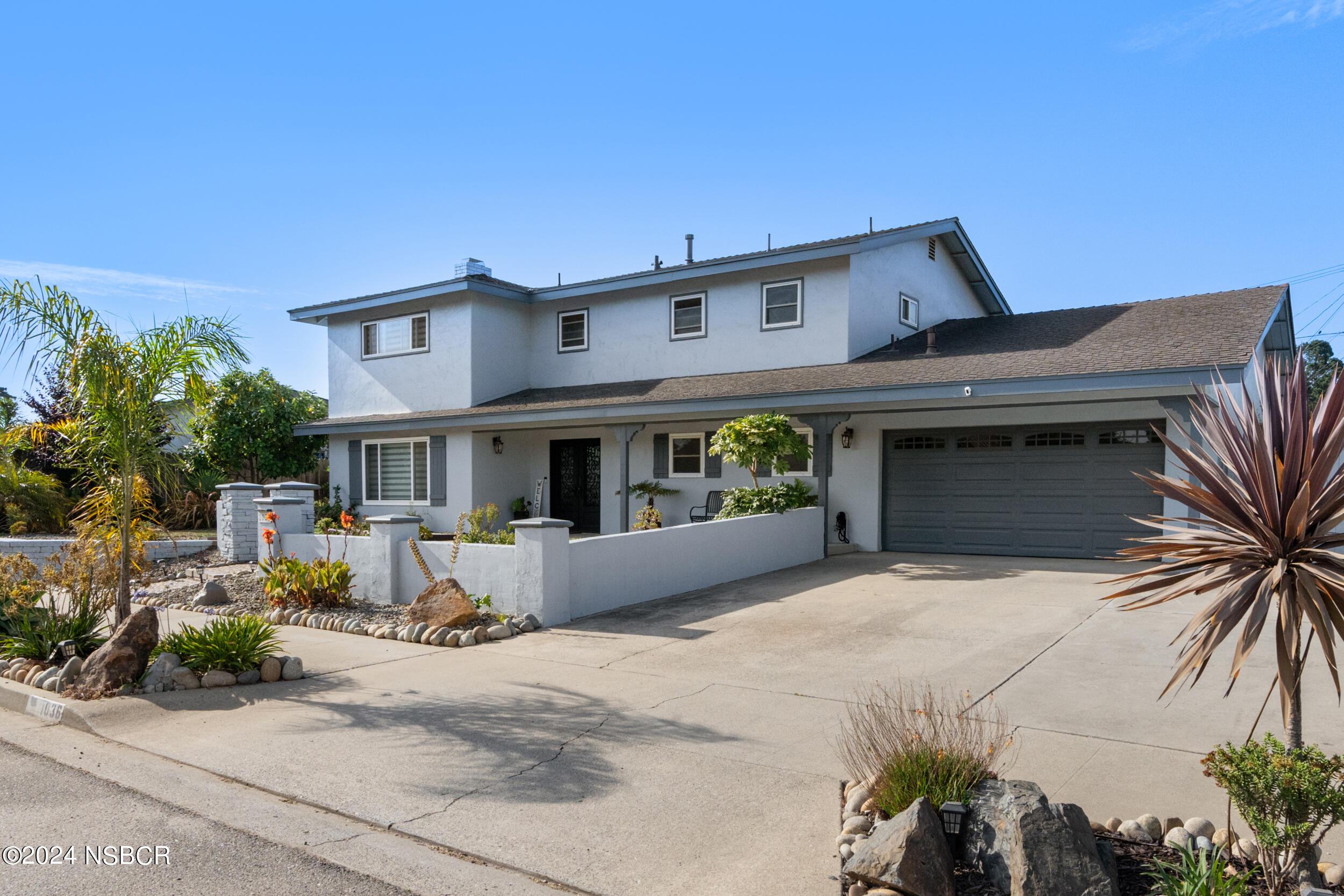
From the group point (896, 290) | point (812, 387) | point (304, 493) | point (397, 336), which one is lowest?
point (304, 493)

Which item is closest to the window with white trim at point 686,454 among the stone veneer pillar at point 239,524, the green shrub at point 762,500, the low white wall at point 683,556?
the green shrub at point 762,500

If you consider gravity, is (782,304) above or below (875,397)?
above

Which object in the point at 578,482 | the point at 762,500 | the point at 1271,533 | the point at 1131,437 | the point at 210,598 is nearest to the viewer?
the point at 1271,533

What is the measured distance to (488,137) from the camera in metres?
13.9

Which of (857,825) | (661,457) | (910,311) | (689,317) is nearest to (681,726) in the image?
(857,825)

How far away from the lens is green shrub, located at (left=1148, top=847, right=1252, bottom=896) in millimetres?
2936

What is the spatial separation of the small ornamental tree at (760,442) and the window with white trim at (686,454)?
286 centimetres

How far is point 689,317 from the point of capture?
679 inches

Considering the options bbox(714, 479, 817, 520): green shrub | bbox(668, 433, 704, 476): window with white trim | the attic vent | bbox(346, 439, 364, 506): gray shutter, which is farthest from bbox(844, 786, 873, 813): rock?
bbox(346, 439, 364, 506): gray shutter

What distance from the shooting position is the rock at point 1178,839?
3.44 metres

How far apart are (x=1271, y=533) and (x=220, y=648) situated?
7.22 m

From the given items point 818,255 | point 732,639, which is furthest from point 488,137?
point 732,639

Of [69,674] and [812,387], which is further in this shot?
[812,387]

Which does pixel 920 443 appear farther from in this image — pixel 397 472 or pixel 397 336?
pixel 397 336
